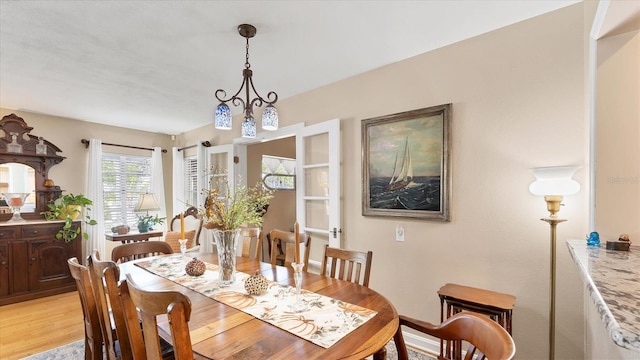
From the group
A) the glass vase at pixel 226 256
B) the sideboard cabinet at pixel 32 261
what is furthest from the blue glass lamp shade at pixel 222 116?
the sideboard cabinet at pixel 32 261

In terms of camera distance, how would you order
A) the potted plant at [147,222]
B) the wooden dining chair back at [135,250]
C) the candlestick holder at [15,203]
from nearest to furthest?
the wooden dining chair back at [135,250] < the candlestick holder at [15,203] < the potted plant at [147,222]

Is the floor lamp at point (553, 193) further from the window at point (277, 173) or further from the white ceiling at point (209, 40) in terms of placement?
the window at point (277, 173)

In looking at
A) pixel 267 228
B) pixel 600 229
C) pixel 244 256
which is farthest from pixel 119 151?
pixel 600 229

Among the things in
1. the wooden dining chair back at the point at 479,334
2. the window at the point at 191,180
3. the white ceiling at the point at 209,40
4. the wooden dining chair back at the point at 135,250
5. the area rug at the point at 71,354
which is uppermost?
the white ceiling at the point at 209,40

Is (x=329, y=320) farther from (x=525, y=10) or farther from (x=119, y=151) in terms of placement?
(x=119, y=151)

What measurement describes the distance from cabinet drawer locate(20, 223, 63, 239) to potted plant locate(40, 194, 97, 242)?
0.06m

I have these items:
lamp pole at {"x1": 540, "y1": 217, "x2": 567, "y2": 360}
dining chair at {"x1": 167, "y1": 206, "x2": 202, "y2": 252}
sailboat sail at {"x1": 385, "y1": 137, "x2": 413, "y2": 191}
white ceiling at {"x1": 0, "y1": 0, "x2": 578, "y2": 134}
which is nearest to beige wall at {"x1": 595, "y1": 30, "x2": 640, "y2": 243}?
lamp pole at {"x1": 540, "y1": 217, "x2": 567, "y2": 360}

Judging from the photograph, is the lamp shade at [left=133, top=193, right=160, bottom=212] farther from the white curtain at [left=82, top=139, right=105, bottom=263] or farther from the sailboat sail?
the sailboat sail

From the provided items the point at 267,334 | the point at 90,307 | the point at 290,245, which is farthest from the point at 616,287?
the point at 90,307

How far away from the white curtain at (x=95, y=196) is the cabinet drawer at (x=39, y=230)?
48 cm

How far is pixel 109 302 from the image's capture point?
1392 mm

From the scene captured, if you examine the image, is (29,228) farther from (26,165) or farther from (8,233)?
(26,165)

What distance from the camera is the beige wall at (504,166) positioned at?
1866 millimetres

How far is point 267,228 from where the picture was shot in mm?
5055
